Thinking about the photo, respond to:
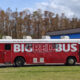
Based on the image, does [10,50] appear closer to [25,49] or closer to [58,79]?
[25,49]

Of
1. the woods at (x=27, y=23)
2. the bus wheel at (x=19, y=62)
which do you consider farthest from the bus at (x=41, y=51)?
the woods at (x=27, y=23)

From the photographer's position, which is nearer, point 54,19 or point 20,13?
point 20,13

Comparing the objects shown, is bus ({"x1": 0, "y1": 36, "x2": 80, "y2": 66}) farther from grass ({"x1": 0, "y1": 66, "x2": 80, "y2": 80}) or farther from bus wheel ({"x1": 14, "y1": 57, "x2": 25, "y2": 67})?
grass ({"x1": 0, "y1": 66, "x2": 80, "y2": 80})

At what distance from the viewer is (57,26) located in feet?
260

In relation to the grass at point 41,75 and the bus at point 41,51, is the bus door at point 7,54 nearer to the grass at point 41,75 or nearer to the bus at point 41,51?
the bus at point 41,51

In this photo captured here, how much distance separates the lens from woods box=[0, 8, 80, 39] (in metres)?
69.2

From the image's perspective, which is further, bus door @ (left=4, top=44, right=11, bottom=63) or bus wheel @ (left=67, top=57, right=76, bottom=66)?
bus wheel @ (left=67, top=57, right=76, bottom=66)

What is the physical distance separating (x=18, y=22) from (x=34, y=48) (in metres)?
52.6

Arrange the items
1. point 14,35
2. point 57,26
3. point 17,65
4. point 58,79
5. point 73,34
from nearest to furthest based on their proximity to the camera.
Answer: point 58,79 < point 17,65 < point 73,34 < point 14,35 < point 57,26

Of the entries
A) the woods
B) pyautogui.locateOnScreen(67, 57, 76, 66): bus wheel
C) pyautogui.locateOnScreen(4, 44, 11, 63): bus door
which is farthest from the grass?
the woods

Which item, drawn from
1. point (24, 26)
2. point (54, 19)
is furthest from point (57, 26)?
point (24, 26)

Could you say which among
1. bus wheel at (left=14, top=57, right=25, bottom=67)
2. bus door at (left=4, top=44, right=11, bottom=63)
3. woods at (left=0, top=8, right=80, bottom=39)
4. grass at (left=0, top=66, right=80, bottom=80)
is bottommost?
grass at (left=0, top=66, right=80, bottom=80)

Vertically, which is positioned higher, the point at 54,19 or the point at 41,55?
the point at 54,19

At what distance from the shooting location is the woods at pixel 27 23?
6919 centimetres
